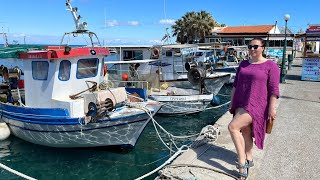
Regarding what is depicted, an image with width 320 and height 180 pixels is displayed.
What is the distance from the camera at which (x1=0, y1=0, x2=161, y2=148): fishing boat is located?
8.34 m

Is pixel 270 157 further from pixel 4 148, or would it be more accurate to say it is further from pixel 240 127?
pixel 4 148

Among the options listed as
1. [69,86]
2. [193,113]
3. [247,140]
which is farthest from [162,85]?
[247,140]

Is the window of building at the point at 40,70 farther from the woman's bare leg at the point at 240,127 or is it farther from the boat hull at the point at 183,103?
the woman's bare leg at the point at 240,127

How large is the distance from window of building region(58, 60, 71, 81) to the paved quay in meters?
4.42

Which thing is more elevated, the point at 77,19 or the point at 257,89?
the point at 77,19

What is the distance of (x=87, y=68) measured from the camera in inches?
378

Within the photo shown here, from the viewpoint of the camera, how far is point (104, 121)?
27.1 feet

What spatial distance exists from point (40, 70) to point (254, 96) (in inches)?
262

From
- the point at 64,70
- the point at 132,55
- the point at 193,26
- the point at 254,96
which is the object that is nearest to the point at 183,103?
the point at 132,55

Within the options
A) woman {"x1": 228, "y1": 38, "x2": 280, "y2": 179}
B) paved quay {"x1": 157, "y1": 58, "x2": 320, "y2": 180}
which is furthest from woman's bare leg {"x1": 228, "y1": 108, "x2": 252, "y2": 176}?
paved quay {"x1": 157, "y1": 58, "x2": 320, "y2": 180}

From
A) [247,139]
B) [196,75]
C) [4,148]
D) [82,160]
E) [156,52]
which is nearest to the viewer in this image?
[247,139]

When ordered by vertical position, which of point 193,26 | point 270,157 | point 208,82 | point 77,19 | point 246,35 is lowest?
point 270,157

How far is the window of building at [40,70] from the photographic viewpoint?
899 centimetres

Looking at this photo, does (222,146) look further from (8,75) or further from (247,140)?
(8,75)
